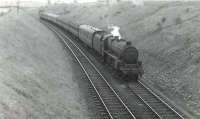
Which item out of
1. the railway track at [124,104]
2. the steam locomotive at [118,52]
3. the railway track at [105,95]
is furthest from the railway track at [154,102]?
the railway track at [105,95]

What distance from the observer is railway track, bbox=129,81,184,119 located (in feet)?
60.2

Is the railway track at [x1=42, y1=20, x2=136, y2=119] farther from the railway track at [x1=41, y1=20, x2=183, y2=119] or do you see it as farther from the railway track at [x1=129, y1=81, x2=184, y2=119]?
the railway track at [x1=129, y1=81, x2=184, y2=119]

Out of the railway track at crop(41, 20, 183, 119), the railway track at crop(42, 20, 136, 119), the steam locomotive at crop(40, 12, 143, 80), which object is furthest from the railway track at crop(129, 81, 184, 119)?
the railway track at crop(42, 20, 136, 119)

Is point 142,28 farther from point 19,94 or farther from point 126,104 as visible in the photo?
point 19,94

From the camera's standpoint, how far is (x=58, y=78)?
964 inches

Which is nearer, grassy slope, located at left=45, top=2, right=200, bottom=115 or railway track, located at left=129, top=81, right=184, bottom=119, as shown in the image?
railway track, located at left=129, top=81, right=184, bottom=119

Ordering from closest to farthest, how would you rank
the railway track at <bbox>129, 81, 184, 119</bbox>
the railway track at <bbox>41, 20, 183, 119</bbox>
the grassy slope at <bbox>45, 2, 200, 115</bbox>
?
the railway track at <bbox>41, 20, 183, 119</bbox>
the railway track at <bbox>129, 81, 184, 119</bbox>
the grassy slope at <bbox>45, 2, 200, 115</bbox>


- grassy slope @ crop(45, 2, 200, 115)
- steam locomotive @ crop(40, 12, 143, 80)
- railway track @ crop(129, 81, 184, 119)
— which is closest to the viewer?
railway track @ crop(129, 81, 184, 119)

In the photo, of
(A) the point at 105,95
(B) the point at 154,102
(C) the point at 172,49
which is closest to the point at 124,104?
(B) the point at 154,102

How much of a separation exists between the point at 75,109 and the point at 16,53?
8.86 meters

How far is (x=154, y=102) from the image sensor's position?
2069 cm

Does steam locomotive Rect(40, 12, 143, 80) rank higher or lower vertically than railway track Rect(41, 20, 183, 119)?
higher

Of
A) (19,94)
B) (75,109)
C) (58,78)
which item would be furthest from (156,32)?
(19,94)

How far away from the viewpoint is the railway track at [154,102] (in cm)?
1834
